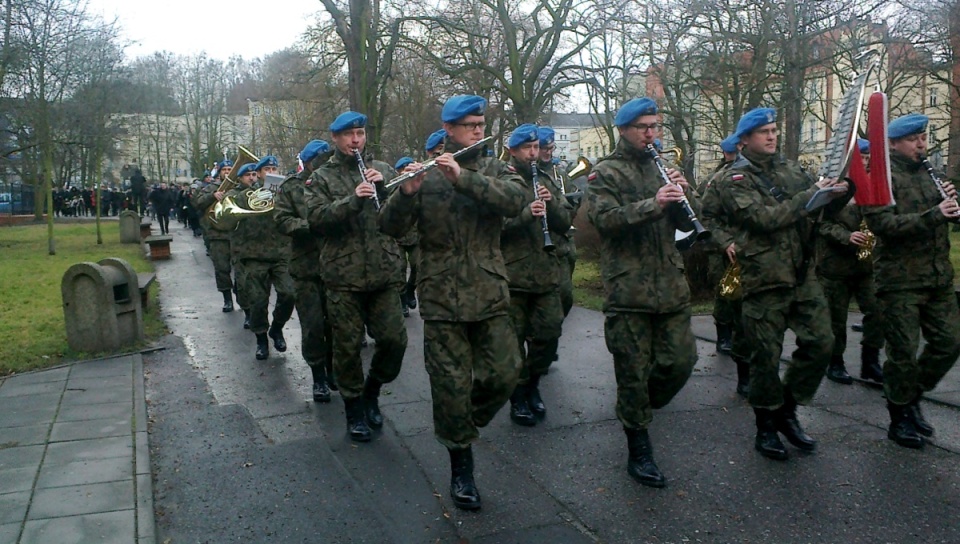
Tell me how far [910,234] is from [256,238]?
6.05 metres

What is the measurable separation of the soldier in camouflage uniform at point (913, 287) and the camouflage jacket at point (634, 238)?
1.45 m

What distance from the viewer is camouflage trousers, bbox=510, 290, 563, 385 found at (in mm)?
6383

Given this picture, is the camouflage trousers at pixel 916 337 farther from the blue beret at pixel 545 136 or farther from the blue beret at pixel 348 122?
the blue beret at pixel 348 122

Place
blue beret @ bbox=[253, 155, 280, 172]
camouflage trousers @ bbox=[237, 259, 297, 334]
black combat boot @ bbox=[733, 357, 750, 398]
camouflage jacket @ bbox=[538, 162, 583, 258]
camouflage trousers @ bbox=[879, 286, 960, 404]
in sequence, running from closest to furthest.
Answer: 1. camouflage trousers @ bbox=[879, 286, 960, 404]
2. camouflage jacket @ bbox=[538, 162, 583, 258]
3. black combat boot @ bbox=[733, 357, 750, 398]
4. camouflage trousers @ bbox=[237, 259, 297, 334]
5. blue beret @ bbox=[253, 155, 280, 172]

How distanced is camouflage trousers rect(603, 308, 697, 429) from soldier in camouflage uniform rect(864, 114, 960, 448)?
57.8 inches

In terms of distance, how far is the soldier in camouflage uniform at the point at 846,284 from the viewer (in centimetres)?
712

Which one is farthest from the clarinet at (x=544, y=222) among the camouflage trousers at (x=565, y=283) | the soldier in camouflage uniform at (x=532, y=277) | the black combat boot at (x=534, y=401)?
the black combat boot at (x=534, y=401)

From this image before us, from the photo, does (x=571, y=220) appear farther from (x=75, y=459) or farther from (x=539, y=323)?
(x=75, y=459)

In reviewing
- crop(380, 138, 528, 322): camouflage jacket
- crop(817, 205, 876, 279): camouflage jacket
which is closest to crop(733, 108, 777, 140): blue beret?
crop(380, 138, 528, 322): camouflage jacket

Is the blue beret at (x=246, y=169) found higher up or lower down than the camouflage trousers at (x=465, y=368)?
higher up

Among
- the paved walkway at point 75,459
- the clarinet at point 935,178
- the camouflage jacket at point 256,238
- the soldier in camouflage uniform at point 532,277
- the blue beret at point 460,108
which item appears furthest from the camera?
the camouflage jacket at point 256,238

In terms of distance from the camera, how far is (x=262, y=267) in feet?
Answer: 29.5

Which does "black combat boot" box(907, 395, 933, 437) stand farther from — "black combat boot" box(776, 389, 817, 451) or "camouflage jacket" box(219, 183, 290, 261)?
"camouflage jacket" box(219, 183, 290, 261)

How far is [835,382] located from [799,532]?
331cm
